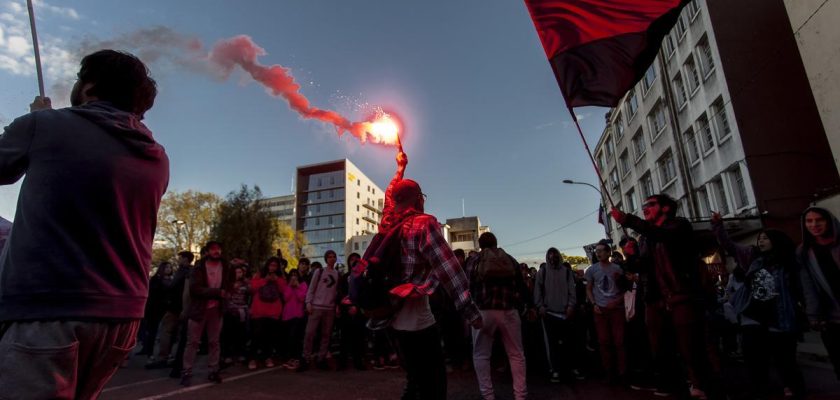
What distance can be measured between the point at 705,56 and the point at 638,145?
11.6 m

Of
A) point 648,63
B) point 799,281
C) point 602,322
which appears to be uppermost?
point 648,63

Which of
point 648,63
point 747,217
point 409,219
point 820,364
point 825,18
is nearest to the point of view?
point 409,219

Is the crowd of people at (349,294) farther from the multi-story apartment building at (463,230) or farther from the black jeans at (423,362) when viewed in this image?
the multi-story apartment building at (463,230)

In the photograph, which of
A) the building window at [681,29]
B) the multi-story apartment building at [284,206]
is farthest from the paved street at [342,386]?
the multi-story apartment building at [284,206]

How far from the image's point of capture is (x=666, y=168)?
2777cm

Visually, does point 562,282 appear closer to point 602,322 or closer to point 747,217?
point 602,322

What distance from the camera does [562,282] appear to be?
22.8 ft

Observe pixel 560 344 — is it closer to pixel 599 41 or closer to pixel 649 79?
pixel 599 41

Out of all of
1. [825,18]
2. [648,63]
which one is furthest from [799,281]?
[825,18]

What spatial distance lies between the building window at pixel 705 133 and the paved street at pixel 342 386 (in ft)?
58.1

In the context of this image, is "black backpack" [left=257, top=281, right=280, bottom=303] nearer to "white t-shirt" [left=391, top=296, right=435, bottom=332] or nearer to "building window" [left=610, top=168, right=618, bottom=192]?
"white t-shirt" [left=391, top=296, right=435, bottom=332]

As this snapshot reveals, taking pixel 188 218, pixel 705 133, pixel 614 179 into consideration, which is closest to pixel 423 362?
pixel 705 133

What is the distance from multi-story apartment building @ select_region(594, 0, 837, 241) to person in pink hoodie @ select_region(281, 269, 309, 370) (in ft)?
48.0

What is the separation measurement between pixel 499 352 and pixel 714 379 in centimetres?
456
